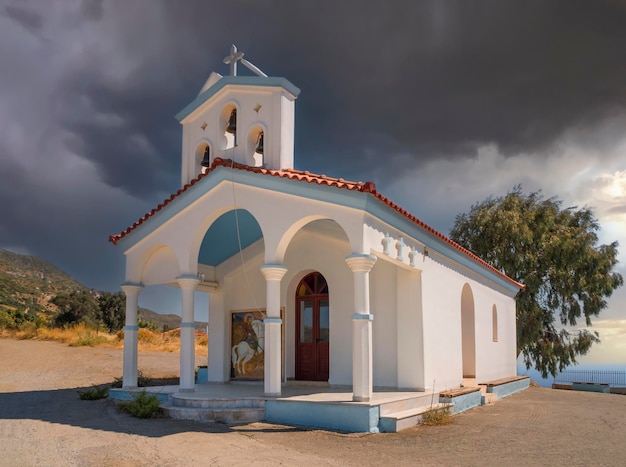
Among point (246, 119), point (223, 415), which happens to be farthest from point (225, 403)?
point (246, 119)

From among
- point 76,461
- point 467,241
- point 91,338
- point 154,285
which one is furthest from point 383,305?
point 467,241

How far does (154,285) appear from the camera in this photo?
14039 mm

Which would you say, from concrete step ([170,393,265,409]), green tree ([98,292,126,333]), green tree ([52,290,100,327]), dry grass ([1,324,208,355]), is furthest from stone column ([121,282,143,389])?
green tree ([98,292,126,333])

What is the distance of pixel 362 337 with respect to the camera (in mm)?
10188

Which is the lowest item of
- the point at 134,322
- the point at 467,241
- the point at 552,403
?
the point at 552,403

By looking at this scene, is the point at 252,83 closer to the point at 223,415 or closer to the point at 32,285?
the point at 223,415

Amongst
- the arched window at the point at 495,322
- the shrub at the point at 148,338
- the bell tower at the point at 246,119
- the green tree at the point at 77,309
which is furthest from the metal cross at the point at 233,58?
the green tree at the point at 77,309

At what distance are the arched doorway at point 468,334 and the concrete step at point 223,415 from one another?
8.51 meters

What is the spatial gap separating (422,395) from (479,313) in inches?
250

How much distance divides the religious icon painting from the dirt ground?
3528 mm

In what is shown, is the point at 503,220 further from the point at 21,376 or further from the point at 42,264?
the point at 42,264

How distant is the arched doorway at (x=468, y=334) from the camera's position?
56.0ft

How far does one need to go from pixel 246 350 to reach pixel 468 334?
21.5 feet

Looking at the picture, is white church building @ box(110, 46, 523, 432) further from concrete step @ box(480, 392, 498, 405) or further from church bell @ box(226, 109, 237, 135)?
concrete step @ box(480, 392, 498, 405)
